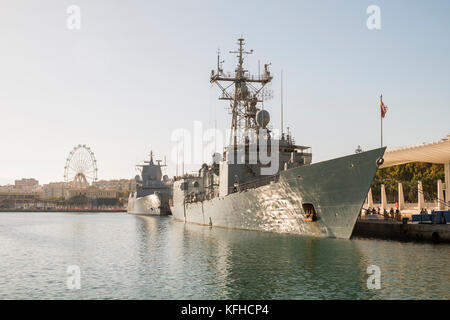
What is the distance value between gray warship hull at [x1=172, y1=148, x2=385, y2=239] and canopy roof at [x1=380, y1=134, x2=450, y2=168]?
9305mm

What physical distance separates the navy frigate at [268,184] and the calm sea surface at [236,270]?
49.9 inches

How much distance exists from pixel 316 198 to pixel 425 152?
11.8 metres

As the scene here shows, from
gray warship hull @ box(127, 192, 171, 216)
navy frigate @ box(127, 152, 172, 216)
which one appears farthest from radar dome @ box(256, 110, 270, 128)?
navy frigate @ box(127, 152, 172, 216)

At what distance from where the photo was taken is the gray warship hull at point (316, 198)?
17828 mm

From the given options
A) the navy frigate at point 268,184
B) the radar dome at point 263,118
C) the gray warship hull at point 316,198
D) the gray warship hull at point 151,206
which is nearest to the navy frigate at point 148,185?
the gray warship hull at point 151,206

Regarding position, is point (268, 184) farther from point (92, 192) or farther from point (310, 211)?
point (92, 192)

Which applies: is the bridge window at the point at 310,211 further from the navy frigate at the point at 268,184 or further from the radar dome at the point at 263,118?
the radar dome at the point at 263,118

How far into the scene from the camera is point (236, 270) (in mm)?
13367

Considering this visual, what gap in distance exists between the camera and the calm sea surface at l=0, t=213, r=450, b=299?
10.6 metres

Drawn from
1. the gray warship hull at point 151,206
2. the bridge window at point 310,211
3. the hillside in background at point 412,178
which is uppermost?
the hillside in background at point 412,178

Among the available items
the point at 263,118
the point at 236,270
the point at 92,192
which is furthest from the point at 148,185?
the point at 92,192
